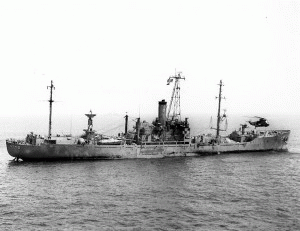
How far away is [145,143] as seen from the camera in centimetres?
4884

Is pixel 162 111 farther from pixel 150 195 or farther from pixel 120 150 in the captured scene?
pixel 150 195

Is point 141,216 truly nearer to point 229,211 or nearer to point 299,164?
point 229,211

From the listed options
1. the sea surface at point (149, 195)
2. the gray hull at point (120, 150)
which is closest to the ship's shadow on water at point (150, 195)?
the sea surface at point (149, 195)

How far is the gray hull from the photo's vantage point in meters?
44.6

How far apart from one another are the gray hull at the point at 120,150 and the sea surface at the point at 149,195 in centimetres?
141

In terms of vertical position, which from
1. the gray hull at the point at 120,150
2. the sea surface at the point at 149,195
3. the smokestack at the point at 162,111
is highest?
the smokestack at the point at 162,111

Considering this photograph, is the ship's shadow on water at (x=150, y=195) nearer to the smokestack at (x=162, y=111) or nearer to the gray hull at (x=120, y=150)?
the gray hull at (x=120, y=150)

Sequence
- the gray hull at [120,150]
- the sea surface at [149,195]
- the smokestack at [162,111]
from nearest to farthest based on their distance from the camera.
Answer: the sea surface at [149,195]
the gray hull at [120,150]
the smokestack at [162,111]

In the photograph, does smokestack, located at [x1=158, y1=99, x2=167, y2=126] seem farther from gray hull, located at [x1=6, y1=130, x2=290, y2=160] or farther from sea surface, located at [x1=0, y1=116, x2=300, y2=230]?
sea surface, located at [x1=0, y1=116, x2=300, y2=230]

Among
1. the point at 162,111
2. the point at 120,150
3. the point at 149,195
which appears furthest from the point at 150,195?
the point at 162,111

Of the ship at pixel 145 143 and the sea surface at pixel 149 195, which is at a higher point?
the ship at pixel 145 143

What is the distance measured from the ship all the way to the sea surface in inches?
66.3

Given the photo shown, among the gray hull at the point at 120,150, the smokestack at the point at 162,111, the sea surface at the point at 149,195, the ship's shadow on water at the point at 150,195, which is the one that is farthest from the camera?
the smokestack at the point at 162,111

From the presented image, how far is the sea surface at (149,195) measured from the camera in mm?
23011
